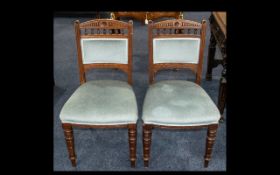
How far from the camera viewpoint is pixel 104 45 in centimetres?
221

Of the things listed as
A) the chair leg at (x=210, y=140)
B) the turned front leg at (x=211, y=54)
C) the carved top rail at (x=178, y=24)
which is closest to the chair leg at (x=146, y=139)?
the chair leg at (x=210, y=140)

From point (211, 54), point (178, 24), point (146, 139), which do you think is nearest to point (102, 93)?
point (146, 139)

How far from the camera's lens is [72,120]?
76.5 inches

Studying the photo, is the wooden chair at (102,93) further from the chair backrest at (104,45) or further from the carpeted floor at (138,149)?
the carpeted floor at (138,149)

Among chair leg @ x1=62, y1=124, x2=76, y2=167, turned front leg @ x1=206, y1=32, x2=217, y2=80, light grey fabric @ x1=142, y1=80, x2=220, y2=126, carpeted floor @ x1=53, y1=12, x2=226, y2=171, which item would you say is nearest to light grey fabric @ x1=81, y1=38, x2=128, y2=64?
light grey fabric @ x1=142, y1=80, x2=220, y2=126

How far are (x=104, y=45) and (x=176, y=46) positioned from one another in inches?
21.7

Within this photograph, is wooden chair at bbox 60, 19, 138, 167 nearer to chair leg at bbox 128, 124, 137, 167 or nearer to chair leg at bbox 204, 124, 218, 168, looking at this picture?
chair leg at bbox 128, 124, 137, 167

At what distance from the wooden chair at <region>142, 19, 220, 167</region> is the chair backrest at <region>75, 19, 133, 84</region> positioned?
0.19 meters

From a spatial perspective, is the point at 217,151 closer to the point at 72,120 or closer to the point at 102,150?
the point at 102,150

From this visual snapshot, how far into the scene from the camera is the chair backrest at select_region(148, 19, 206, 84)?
2.17 metres

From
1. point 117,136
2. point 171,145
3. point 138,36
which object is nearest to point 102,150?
point 117,136

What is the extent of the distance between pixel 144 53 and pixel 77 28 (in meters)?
2.16

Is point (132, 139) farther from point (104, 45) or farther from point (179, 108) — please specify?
point (104, 45)

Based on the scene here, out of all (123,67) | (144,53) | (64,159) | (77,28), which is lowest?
(64,159)
